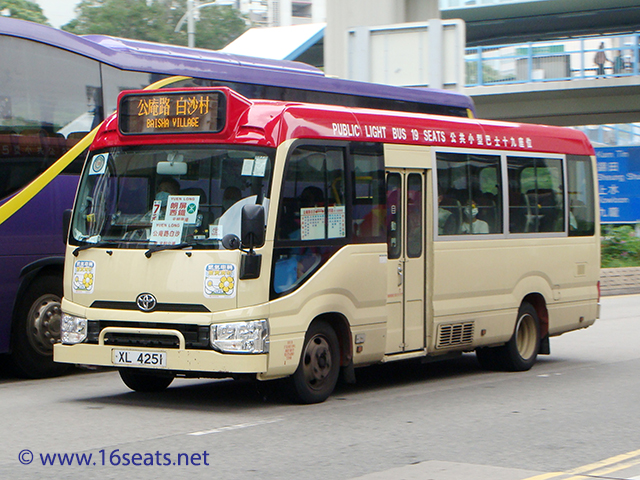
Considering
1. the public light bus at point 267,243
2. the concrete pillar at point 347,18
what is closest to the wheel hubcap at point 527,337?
the public light bus at point 267,243

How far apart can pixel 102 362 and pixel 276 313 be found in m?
1.57

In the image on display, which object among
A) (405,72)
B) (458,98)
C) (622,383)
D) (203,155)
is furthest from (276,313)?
(405,72)

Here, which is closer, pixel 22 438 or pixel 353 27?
pixel 22 438

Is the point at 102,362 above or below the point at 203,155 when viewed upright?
below

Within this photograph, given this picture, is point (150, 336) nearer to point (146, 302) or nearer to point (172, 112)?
point (146, 302)

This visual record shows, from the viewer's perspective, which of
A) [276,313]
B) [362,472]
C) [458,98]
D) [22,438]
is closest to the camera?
[362,472]

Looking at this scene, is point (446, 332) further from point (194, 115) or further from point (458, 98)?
point (458, 98)

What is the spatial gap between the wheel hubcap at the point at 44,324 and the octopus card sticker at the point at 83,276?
2162mm

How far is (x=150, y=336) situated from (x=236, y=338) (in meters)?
0.79

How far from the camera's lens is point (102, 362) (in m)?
8.57

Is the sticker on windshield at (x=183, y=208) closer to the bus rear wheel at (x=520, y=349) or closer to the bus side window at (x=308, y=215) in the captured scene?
the bus side window at (x=308, y=215)

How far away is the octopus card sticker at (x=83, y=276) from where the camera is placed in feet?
28.7

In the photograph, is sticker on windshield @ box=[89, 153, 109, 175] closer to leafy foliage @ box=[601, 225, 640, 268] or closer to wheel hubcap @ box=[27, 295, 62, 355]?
wheel hubcap @ box=[27, 295, 62, 355]

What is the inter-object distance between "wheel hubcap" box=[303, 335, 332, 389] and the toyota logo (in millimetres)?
1380
